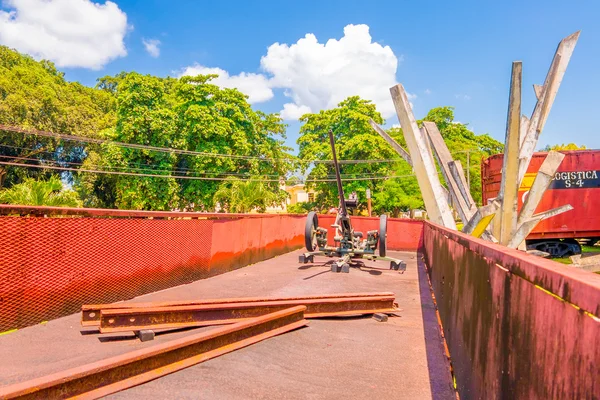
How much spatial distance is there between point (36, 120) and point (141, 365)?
35010mm

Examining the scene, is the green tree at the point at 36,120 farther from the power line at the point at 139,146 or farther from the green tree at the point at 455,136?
the green tree at the point at 455,136

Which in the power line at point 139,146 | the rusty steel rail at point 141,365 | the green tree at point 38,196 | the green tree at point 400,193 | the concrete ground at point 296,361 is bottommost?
the concrete ground at point 296,361

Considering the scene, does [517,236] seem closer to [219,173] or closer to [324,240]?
[324,240]

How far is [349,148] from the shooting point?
127 ft

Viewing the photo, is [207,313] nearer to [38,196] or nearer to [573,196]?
[38,196]

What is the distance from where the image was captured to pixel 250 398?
147 inches

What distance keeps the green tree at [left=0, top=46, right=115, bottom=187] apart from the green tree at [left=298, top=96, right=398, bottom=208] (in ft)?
59.6

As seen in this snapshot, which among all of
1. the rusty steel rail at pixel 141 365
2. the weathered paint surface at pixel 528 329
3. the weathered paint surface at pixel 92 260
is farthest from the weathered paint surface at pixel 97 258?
the weathered paint surface at pixel 528 329

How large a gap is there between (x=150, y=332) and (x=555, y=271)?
15.6ft

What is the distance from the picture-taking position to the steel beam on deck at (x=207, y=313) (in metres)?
5.32

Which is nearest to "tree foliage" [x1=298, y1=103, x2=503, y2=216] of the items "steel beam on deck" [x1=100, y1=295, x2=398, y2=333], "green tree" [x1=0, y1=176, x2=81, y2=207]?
"green tree" [x1=0, y1=176, x2=81, y2=207]

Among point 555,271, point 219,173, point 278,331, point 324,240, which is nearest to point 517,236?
point 278,331

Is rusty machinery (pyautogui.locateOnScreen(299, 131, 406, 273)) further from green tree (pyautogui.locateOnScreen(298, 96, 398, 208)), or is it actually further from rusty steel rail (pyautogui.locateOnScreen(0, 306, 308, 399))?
green tree (pyautogui.locateOnScreen(298, 96, 398, 208))

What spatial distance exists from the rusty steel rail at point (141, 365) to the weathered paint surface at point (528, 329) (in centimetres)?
260
